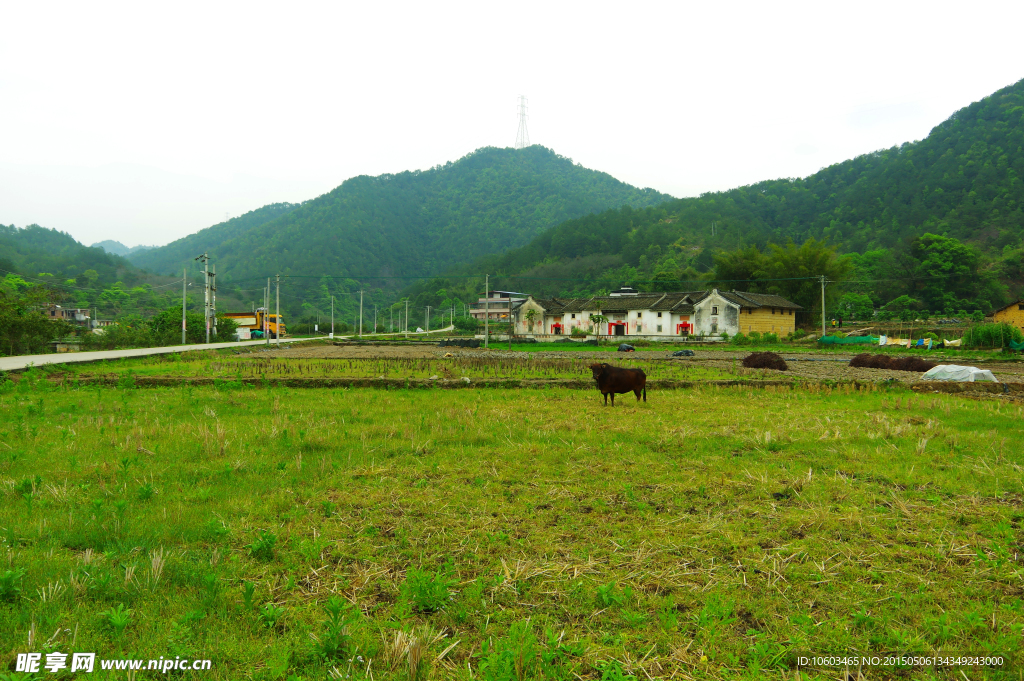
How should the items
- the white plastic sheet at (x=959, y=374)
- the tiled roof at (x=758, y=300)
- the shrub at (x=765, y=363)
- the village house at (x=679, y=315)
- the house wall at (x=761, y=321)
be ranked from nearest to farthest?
the white plastic sheet at (x=959, y=374) < the shrub at (x=765, y=363) < the tiled roof at (x=758, y=300) < the house wall at (x=761, y=321) < the village house at (x=679, y=315)

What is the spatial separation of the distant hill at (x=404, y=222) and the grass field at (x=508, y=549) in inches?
4388

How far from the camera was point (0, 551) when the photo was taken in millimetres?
4094

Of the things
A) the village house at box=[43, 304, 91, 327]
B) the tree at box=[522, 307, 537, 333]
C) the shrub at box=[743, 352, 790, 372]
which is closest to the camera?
the shrub at box=[743, 352, 790, 372]

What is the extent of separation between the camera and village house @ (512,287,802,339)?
5909 cm

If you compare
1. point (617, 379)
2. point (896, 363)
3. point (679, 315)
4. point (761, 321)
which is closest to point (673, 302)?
point (679, 315)

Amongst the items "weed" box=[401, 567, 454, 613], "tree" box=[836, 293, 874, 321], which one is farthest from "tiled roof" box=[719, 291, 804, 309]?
"weed" box=[401, 567, 454, 613]

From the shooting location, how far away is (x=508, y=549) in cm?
452

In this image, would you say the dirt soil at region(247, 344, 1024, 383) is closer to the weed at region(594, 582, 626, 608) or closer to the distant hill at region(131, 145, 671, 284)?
the weed at region(594, 582, 626, 608)

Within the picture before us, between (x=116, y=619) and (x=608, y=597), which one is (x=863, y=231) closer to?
(x=608, y=597)

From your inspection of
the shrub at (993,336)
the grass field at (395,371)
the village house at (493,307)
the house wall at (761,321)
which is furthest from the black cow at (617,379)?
the village house at (493,307)

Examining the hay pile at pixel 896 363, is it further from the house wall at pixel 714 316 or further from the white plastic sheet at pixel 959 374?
the house wall at pixel 714 316

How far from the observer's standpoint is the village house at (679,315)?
194 feet

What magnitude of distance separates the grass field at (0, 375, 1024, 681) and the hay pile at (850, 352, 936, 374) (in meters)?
15.9

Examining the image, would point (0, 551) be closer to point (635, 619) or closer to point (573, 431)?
point (635, 619)
